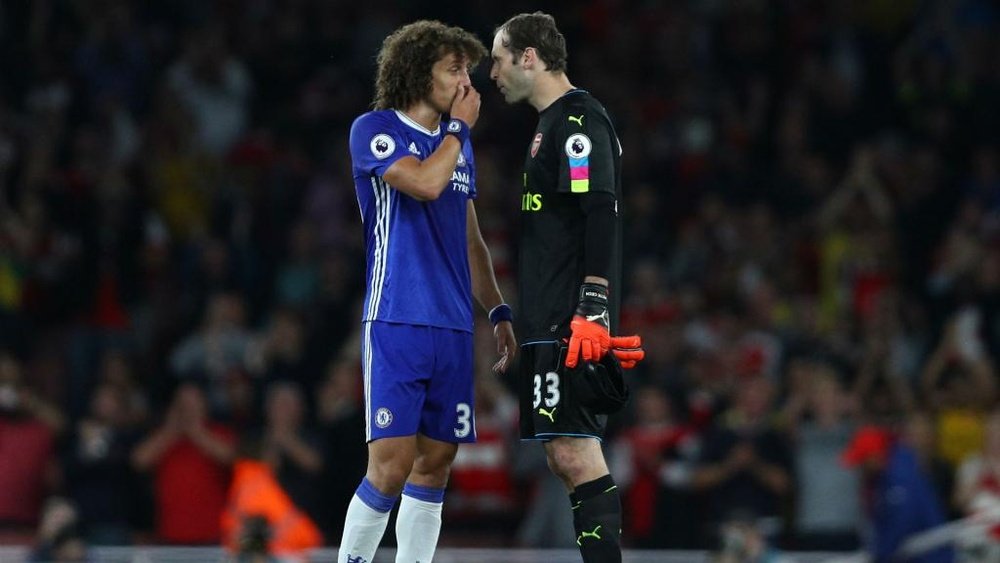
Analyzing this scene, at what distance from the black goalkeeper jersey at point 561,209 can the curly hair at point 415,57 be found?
0.45 m

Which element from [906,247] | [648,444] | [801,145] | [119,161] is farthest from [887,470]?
[119,161]

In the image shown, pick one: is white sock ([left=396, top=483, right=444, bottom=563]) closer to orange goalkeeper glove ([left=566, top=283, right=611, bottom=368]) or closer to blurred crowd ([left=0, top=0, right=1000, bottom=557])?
orange goalkeeper glove ([left=566, top=283, right=611, bottom=368])

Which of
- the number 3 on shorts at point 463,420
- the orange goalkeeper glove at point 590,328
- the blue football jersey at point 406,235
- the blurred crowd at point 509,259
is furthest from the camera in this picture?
the blurred crowd at point 509,259

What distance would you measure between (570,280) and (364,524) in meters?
1.29

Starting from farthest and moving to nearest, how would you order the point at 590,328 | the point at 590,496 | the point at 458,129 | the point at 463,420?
the point at 463,420, the point at 458,129, the point at 590,496, the point at 590,328

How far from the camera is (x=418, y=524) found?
7.15 meters

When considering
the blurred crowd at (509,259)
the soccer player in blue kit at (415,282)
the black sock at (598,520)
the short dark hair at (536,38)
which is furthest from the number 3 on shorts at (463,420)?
the blurred crowd at (509,259)

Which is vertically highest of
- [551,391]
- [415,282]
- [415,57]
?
[415,57]

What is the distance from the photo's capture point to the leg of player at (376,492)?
6.93 meters

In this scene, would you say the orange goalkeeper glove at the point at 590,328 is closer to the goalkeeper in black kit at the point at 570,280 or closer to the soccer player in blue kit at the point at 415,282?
the goalkeeper in black kit at the point at 570,280

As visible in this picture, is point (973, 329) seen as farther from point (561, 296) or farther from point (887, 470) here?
point (561, 296)

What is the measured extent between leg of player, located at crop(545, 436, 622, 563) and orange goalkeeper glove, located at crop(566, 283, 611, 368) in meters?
0.39

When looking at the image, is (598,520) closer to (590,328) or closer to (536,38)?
(590,328)

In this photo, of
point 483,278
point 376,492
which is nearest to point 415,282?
point 483,278
